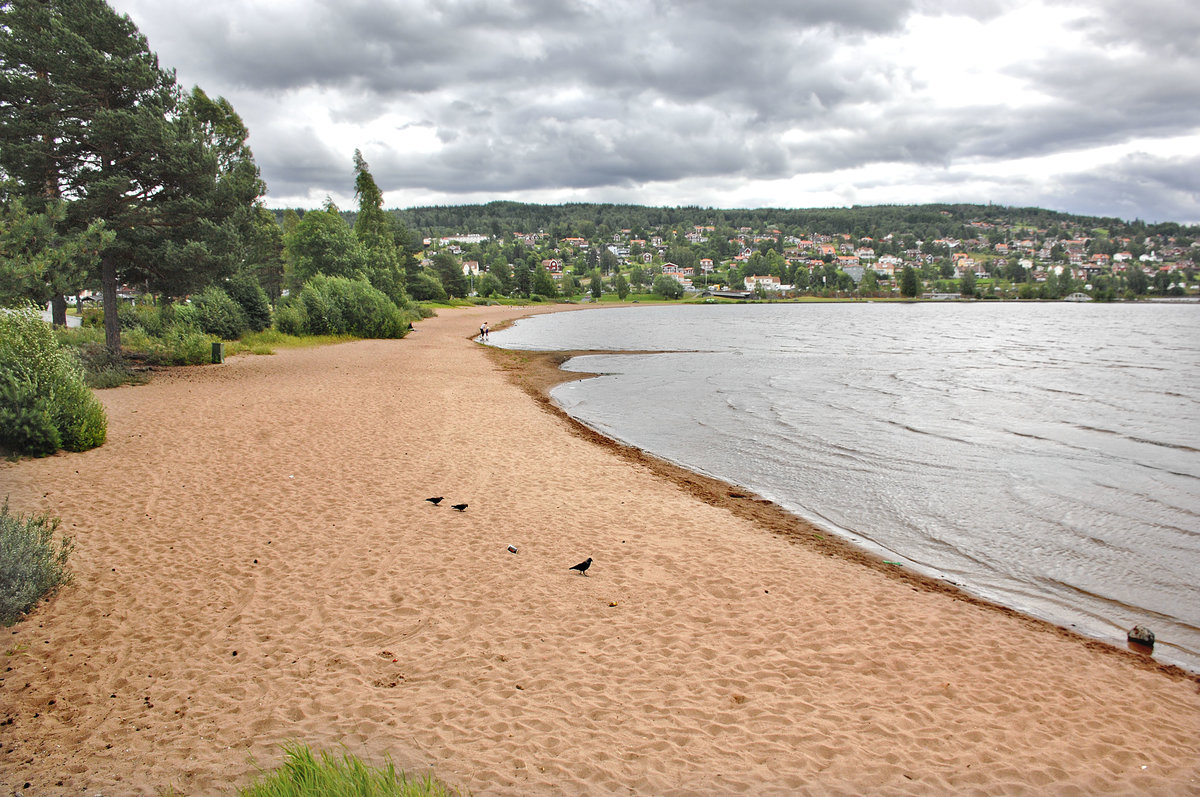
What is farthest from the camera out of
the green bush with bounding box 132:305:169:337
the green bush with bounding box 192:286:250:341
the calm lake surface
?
→ the green bush with bounding box 192:286:250:341

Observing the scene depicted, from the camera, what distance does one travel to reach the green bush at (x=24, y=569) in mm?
6551

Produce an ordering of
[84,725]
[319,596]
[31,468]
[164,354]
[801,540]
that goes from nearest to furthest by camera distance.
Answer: [84,725], [319,596], [801,540], [31,468], [164,354]

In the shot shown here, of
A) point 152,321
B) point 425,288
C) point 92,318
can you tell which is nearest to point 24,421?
point 152,321

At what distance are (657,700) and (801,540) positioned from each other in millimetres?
5749

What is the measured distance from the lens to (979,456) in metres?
17.7

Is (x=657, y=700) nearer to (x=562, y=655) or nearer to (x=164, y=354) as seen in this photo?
(x=562, y=655)

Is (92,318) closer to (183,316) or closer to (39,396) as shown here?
(183,316)

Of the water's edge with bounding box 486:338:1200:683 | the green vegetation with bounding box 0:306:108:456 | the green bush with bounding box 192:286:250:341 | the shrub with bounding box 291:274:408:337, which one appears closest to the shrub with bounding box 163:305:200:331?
the green bush with bounding box 192:286:250:341

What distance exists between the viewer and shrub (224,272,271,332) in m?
36.8

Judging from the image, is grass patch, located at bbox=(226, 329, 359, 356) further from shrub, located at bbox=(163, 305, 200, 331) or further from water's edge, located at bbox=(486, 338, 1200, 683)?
water's edge, located at bbox=(486, 338, 1200, 683)

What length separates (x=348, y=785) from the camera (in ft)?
13.2

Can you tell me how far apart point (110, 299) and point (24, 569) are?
19778 mm

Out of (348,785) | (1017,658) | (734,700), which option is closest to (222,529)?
(348,785)

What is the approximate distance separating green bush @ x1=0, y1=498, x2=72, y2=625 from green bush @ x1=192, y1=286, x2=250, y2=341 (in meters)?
28.7
